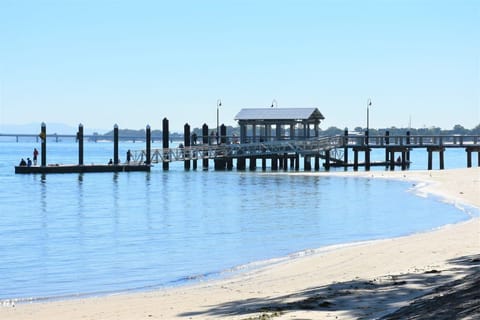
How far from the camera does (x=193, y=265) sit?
20.7 metres

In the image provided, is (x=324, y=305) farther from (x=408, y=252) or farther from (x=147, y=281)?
(x=408, y=252)

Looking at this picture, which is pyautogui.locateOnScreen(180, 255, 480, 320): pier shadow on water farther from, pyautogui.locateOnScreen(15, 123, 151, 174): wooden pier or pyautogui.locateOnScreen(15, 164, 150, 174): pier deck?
pyautogui.locateOnScreen(15, 164, 150, 174): pier deck

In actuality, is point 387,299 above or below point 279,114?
below

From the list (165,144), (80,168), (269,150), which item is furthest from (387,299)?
(165,144)

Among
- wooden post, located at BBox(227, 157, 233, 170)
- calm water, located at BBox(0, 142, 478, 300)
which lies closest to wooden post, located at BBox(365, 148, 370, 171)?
wooden post, located at BBox(227, 157, 233, 170)

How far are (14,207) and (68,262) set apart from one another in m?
20.1

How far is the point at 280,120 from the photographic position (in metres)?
70.9

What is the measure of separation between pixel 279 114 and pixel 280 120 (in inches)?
30.4

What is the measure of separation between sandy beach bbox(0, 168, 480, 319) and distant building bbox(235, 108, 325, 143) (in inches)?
1867

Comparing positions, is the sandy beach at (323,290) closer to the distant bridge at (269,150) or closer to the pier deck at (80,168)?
the pier deck at (80,168)

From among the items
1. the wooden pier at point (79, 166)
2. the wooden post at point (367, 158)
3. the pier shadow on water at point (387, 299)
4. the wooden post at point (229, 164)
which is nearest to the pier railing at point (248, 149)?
the wooden post at point (367, 158)

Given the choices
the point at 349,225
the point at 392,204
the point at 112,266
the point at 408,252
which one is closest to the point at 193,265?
the point at 112,266

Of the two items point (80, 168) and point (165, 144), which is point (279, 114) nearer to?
point (165, 144)

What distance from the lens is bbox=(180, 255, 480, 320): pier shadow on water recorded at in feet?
33.4
